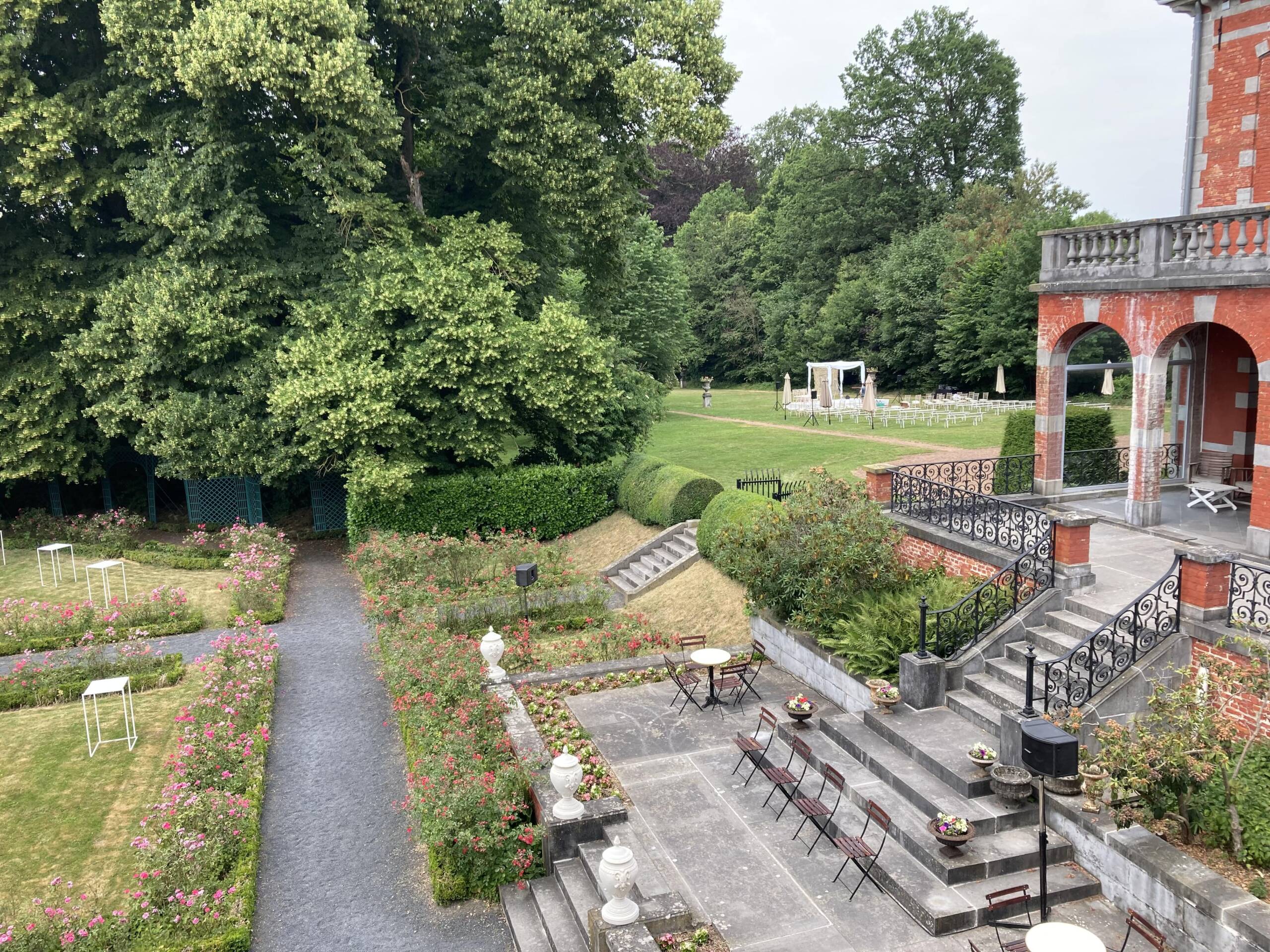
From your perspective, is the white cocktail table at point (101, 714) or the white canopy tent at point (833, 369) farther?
the white canopy tent at point (833, 369)

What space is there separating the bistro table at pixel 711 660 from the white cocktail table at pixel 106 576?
12463 mm

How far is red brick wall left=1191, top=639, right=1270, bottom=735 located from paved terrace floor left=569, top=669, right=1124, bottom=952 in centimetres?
269

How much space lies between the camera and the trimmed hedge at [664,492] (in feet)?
73.9

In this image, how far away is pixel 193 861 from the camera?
9.56m

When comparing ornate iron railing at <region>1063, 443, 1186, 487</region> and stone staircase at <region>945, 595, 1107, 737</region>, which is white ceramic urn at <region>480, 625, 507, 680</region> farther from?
ornate iron railing at <region>1063, 443, 1186, 487</region>

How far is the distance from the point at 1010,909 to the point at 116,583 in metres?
20.4

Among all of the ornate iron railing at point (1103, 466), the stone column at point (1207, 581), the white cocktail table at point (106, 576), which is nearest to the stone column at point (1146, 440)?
the ornate iron railing at point (1103, 466)

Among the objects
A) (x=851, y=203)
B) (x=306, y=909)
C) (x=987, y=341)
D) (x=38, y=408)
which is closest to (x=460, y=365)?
(x=38, y=408)

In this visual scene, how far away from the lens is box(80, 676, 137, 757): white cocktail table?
509 inches

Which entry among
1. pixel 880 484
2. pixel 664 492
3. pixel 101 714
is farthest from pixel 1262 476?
pixel 101 714

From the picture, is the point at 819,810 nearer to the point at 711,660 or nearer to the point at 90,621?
the point at 711,660

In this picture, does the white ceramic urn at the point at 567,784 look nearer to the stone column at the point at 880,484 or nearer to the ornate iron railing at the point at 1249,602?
the ornate iron railing at the point at 1249,602

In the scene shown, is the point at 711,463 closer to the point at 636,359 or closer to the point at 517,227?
the point at 517,227

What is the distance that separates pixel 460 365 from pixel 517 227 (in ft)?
21.3
